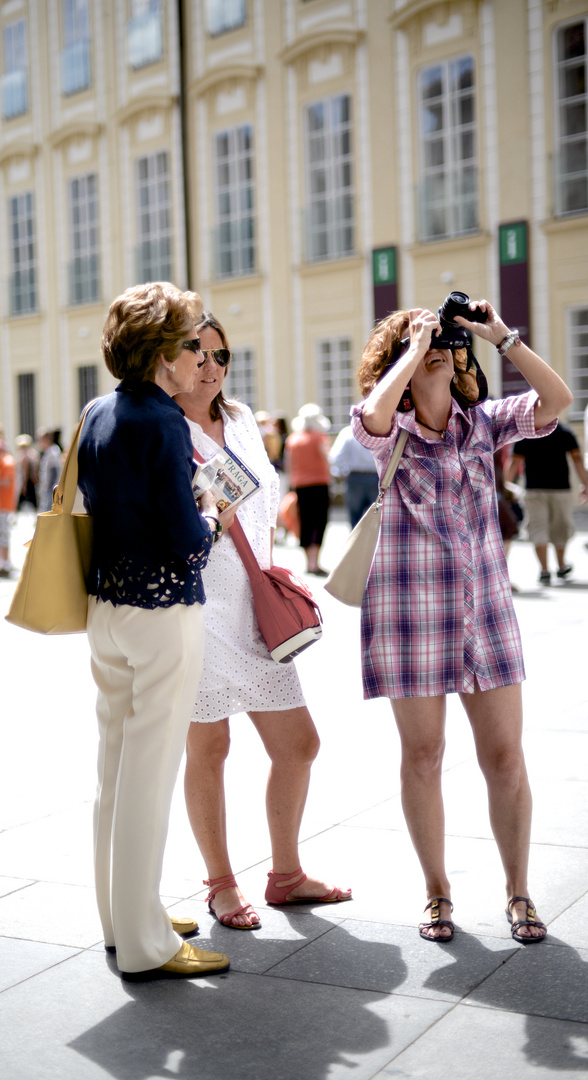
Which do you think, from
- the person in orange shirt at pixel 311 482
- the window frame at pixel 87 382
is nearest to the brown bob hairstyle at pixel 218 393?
the person in orange shirt at pixel 311 482

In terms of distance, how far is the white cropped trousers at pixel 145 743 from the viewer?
10.6 feet

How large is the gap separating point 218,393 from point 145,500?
75 centimetres

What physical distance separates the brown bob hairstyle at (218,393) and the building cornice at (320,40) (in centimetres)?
2187

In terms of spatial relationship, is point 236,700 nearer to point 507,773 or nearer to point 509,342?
point 507,773

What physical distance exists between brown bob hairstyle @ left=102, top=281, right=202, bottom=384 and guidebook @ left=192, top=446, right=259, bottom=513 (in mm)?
318

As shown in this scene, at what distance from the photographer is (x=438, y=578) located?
3600mm

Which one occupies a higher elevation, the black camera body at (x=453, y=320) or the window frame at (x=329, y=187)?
the window frame at (x=329, y=187)

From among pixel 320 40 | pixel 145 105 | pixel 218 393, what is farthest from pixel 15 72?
pixel 218 393

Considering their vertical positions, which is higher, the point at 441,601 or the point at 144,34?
the point at 144,34

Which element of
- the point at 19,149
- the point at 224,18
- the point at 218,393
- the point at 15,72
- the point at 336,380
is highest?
the point at 15,72

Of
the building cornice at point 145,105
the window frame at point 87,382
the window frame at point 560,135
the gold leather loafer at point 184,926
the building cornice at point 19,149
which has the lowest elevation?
the gold leather loafer at point 184,926

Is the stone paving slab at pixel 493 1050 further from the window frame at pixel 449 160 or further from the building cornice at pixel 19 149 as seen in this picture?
the building cornice at pixel 19 149

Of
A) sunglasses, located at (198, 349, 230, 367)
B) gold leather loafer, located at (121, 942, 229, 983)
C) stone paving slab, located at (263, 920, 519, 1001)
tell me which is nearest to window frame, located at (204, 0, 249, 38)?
sunglasses, located at (198, 349, 230, 367)

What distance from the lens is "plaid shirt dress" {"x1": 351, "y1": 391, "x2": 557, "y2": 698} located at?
11.8 feet
